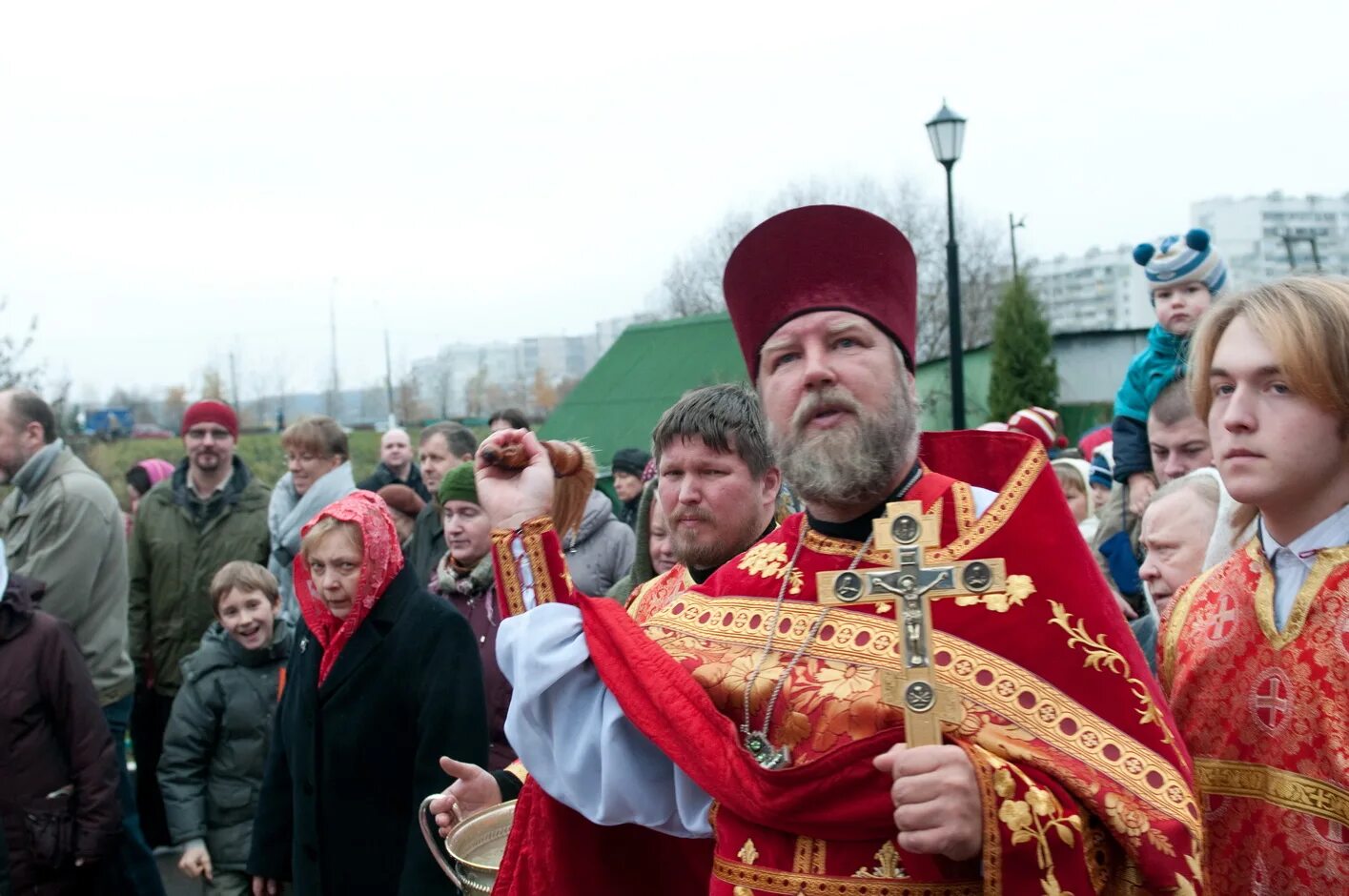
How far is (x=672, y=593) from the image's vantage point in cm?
343

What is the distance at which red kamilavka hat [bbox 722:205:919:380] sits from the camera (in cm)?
277

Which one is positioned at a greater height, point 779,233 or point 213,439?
point 779,233

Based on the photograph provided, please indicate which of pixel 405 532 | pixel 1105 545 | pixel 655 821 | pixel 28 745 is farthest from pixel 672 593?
pixel 405 532

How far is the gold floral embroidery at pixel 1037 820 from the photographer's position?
211 cm

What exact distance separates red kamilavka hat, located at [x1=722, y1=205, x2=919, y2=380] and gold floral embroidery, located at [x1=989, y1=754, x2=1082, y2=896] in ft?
3.28

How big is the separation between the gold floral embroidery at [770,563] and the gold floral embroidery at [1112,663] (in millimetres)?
546

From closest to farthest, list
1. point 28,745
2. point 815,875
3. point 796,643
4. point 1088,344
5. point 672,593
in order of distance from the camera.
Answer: point 815,875 → point 796,643 → point 672,593 → point 28,745 → point 1088,344

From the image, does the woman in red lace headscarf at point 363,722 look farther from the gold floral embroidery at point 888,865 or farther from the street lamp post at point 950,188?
the street lamp post at point 950,188

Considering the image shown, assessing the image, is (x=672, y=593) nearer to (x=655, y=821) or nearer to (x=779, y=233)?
(x=655, y=821)

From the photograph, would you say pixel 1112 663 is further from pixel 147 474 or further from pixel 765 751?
pixel 147 474

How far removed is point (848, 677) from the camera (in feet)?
8.01

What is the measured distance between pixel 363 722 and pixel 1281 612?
3137 mm

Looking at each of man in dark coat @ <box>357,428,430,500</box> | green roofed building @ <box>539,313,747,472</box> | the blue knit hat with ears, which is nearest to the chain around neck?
the blue knit hat with ears

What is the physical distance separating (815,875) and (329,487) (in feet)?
18.9
